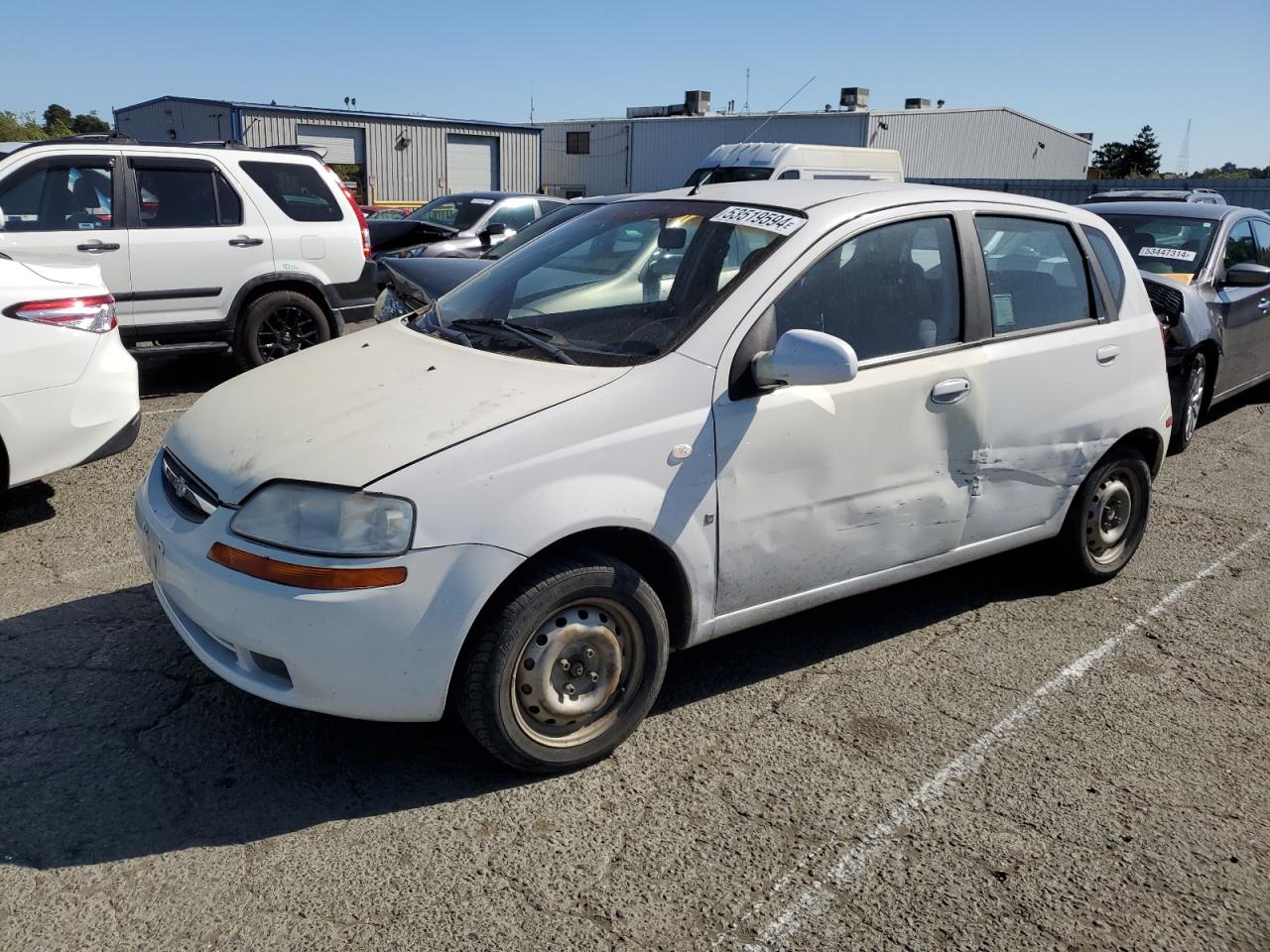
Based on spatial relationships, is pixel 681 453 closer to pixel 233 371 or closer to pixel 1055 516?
pixel 1055 516

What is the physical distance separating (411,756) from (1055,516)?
2.85 metres

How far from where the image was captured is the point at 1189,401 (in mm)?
7297

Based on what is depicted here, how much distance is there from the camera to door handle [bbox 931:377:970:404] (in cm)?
377

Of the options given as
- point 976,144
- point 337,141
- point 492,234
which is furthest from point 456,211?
point 976,144

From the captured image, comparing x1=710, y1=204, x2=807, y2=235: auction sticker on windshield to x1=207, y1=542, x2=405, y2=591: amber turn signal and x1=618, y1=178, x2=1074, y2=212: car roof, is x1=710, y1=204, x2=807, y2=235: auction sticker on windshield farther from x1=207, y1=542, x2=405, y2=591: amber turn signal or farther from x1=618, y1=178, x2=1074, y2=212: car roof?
x1=207, y1=542, x2=405, y2=591: amber turn signal

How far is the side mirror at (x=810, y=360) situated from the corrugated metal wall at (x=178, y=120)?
104ft

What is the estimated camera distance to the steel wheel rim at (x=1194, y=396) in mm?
7258

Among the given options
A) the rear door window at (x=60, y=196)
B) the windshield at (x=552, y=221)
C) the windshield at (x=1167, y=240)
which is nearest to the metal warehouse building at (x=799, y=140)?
the windshield at (x=1167, y=240)

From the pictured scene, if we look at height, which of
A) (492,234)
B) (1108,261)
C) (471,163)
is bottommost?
(492,234)

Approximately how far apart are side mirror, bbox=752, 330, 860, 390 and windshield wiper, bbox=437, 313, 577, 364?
66 centimetres

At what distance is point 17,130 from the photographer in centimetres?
4634

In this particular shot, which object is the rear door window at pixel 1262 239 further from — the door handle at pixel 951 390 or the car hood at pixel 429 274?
the car hood at pixel 429 274

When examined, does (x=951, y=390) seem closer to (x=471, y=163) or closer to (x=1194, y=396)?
(x=1194, y=396)

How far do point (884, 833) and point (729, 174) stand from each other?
1305cm
